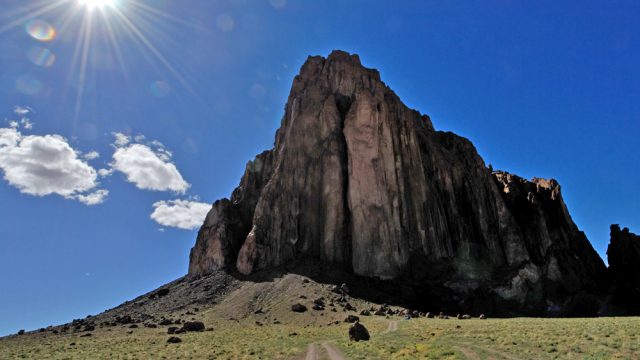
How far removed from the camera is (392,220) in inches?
2975

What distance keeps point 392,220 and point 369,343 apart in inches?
1658

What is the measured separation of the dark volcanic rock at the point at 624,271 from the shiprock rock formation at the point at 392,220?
2.89 meters

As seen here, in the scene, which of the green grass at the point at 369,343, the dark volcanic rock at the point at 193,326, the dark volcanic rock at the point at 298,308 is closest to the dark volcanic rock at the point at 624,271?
the green grass at the point at 369,343

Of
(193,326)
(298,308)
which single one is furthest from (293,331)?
(193,326)

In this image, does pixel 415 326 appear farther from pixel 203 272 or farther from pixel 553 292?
pixel 203 272

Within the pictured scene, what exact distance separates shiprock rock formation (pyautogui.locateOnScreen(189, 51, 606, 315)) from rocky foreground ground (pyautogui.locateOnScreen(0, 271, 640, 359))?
7.85 m

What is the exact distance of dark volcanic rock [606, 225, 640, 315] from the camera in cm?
7768

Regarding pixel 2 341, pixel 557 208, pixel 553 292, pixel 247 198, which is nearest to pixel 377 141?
pixel 247 198

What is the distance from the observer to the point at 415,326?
4481cm

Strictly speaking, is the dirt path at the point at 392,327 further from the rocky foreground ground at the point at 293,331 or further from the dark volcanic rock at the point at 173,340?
the dark volcanic rock at the point at 173,340

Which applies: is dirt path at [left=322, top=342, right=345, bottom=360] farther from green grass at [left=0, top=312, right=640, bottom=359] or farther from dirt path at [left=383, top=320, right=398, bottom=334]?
dirt path at [left=383, top=320, right=398, bottom=334]

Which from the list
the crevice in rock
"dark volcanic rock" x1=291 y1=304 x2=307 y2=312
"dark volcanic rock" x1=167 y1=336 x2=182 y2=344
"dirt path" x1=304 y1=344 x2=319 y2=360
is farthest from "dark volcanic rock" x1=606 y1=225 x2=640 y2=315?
"dark volcanic rock" x1=167 y1=336 x2=182 y2=344

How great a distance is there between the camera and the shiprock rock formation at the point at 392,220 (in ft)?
243

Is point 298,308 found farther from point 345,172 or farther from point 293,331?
point 345,172
